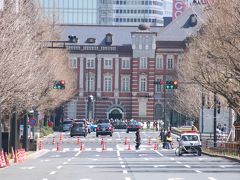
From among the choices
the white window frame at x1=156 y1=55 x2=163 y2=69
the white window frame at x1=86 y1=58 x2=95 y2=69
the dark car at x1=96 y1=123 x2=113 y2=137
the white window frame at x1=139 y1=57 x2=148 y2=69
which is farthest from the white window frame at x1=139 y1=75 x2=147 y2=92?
the dark car at x1=96 y1=123 x2=113 y2=137

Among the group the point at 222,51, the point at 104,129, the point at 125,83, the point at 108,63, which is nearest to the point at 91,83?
the point at 108,63

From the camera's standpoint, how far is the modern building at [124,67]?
500 ft

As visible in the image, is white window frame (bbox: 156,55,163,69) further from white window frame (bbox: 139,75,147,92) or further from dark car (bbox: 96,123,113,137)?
dark car (bbox: 96,123,113,137)

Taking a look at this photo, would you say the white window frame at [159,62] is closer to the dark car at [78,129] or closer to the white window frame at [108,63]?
the white window frame at [108,63]

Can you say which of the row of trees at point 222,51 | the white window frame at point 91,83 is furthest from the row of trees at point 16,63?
the white window frame at point 91,83

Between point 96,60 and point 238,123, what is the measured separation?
293ft

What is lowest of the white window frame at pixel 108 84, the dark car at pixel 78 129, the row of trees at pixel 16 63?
the dark car at pixel 78 129

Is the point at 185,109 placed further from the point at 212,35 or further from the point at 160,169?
the point at 160,169

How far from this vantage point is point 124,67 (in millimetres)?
155625

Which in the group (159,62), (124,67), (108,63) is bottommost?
(124,67)

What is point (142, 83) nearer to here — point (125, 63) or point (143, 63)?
point (143, 63)

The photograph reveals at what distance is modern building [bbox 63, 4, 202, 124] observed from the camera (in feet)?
500

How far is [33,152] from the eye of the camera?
65.9 m

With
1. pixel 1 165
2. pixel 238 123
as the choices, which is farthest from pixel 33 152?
pixel 1 165
